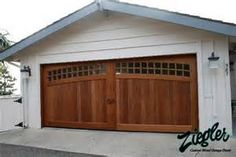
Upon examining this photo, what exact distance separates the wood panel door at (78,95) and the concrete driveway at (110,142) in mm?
337

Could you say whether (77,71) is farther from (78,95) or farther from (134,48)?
(134,48)

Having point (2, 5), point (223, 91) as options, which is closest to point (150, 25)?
point (223, 91)

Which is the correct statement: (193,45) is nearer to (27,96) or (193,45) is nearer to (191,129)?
(191,129)

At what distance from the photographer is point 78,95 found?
896 centimetres

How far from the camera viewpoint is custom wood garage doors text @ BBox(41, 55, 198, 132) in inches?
303

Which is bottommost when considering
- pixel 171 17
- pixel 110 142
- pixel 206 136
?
pixel 110 142

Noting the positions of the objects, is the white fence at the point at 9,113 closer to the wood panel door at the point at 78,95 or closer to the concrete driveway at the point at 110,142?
the concrete driveway at the point at 110,142

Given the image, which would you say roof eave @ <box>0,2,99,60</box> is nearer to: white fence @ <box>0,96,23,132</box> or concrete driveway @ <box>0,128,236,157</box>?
concrete driveway @ <box>0,128,236,157</box>

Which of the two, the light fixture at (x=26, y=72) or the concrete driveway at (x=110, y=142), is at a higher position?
the light fixture at (x=26, y=72)

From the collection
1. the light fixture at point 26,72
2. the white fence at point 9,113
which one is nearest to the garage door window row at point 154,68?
the light fixture at point 26,72

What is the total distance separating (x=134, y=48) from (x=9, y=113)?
6.04 meters

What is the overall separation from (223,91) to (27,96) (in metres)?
5.95

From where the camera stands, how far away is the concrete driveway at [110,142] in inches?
246

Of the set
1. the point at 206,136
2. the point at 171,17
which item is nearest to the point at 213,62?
the point at 171,17
